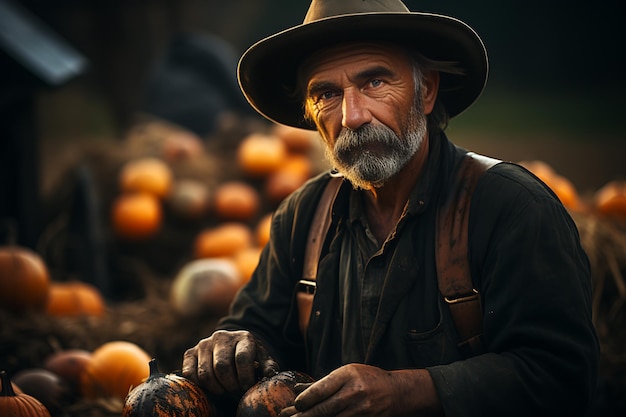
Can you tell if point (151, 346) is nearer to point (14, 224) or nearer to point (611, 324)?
point (14, 224)

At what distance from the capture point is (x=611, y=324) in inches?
208

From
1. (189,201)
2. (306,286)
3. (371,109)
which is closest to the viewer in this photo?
(371,109)

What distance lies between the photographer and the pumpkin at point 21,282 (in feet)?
18.2

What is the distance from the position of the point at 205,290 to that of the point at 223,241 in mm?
1315

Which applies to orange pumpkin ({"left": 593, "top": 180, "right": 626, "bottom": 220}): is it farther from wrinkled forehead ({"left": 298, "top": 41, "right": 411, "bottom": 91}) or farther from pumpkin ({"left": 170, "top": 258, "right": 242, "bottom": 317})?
wrinkled forehead ({"left": 298, "top": 41, "right": 411, "bottom": 91})

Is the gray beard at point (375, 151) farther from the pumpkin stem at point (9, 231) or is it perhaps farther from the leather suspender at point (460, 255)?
the pumpkin stem at point (9, 231)

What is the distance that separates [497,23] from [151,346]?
1044 cm

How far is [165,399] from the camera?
8.91ft

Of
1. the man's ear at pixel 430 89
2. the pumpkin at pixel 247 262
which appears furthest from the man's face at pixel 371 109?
the pumpkin at pixel 247 262

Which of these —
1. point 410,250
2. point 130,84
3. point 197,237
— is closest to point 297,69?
point 410,250

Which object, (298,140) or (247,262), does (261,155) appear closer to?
(298,140)

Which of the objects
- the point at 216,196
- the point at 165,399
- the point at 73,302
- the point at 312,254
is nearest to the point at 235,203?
the point at 216,196

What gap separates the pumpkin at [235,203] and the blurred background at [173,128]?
0.05 metres

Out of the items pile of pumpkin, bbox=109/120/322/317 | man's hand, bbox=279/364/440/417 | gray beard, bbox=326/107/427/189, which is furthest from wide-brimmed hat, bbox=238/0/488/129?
pile of pumpkin, bbox=109/120/322/317
